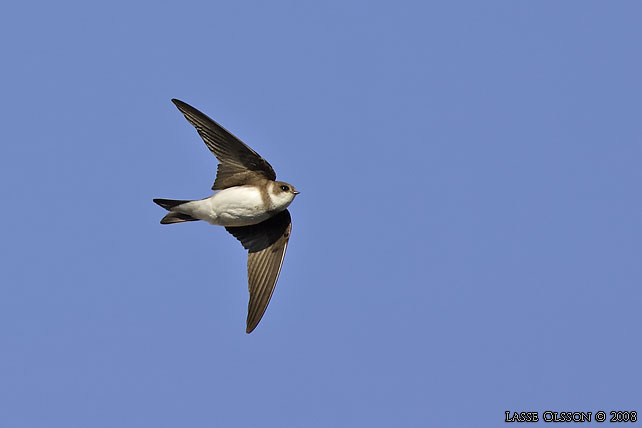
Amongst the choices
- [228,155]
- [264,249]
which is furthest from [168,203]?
[264,249]

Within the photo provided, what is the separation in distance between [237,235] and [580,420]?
4283 millimetres

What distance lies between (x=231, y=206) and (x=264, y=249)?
0.88m

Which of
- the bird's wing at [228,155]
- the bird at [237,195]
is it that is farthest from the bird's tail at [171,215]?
the bird's wing at [228,155]

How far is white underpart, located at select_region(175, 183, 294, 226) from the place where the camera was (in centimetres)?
962

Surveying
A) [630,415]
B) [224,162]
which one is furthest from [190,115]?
[630,415]

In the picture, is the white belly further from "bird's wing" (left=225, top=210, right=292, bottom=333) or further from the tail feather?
"bird's wing" (left=225, top=210, right=292, bottom=333)

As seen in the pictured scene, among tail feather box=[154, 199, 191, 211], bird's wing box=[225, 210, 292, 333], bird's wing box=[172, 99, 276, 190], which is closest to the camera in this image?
bird's wing box=[172, 99, 276, 190]

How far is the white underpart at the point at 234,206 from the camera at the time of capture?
962cm

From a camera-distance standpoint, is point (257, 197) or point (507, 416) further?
point (507, 416)

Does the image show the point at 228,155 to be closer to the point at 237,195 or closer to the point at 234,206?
the point at 237,195

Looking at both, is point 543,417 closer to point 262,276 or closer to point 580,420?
point 580,420

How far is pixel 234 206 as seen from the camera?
9625 millimetres

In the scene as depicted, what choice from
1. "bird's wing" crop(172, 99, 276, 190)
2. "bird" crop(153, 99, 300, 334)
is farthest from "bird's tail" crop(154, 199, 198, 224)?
"bird's wing" crop(172, 99, 276, 190)

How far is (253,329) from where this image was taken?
977cm
